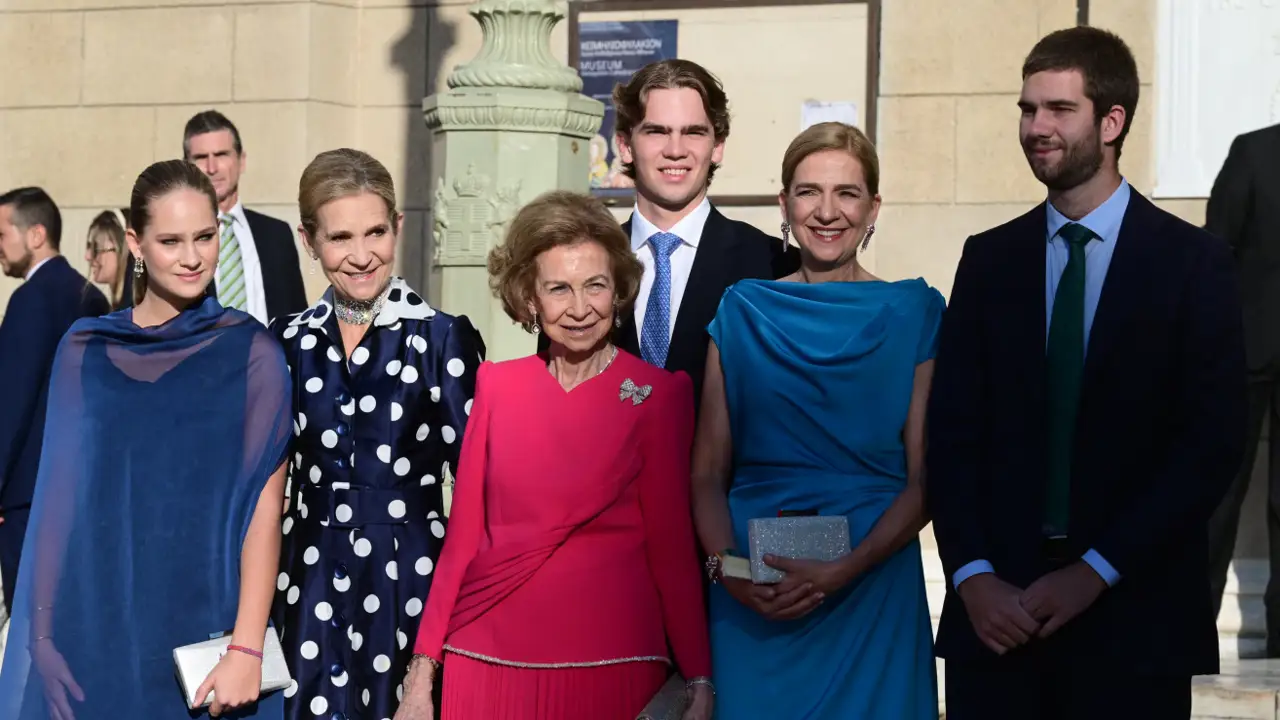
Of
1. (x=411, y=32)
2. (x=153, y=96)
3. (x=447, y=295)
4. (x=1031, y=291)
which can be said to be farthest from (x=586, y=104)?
(x=1031, y=291)

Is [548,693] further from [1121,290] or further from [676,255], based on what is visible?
[1121,290]

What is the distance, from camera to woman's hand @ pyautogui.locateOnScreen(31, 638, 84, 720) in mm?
3965

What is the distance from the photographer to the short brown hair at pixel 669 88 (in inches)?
181

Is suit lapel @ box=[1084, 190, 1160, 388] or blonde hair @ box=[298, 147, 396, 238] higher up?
blonde hair @ box=[298, 147, 396, 238]

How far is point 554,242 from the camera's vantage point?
421 cm

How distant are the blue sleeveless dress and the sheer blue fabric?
1.04 meters

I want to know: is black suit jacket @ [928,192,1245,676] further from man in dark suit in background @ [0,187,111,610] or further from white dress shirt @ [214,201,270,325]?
man in dark suit in background @ [0,187,111,610]

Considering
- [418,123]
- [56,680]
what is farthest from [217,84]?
[56,680]

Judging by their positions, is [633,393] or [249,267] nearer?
[633,393]

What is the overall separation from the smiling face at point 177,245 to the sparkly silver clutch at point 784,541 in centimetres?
131

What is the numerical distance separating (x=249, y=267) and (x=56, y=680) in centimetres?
305

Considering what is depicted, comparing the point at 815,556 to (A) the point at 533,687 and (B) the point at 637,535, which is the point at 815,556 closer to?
(B) the point at 637,535

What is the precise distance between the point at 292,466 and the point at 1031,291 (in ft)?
5.54

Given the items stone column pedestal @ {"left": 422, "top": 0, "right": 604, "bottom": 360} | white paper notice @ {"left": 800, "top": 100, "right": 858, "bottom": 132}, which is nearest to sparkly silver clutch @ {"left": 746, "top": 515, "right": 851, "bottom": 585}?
stone column pedestal @ {"left": 422, "top": 0, "right": 604, "bottom": 360}
